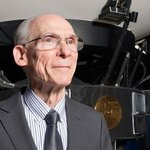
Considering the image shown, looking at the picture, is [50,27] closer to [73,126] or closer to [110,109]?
[73,126]

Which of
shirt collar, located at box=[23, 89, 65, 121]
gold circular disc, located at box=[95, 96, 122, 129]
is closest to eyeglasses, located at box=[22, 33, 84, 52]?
shirt collar, located at box=[23, 89, 65, 121]

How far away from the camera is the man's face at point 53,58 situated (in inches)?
32.9

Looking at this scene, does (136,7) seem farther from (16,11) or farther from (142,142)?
(142,142)

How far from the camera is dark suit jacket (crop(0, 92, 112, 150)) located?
2.61 feet

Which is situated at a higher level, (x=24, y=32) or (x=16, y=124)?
(x=24, y=32)

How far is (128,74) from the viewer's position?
6.01ft

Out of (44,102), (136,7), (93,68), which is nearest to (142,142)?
(93,68)

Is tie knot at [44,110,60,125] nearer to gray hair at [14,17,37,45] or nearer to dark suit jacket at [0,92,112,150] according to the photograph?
dark suit jacket at [0,92,112,150]

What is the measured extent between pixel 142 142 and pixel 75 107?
1031 millimetres

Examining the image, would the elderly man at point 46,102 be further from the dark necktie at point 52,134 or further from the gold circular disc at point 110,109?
the gold circular disc at point 110,109

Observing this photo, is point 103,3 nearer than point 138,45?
Yes

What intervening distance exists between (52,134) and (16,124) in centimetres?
9

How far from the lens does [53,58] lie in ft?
2.74

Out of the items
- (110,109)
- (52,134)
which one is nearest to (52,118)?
(52,134)
